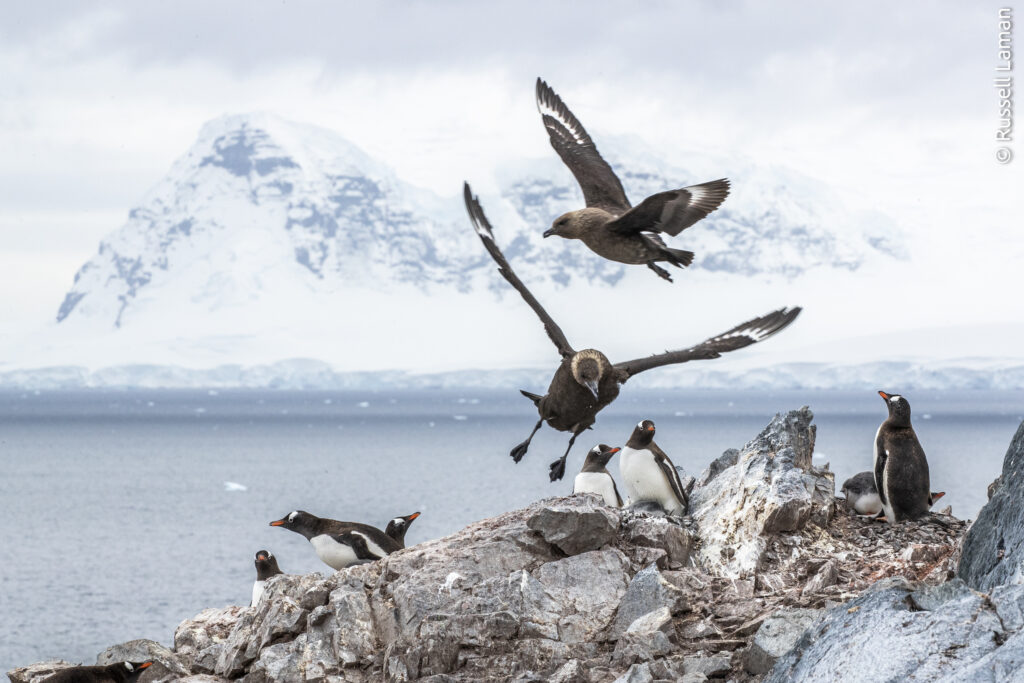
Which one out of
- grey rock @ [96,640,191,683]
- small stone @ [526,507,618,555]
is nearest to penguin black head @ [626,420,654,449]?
small stone @ [526,507,618,555]

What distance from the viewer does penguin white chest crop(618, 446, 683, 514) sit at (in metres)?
15.8

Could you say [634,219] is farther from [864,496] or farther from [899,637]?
[864,496]

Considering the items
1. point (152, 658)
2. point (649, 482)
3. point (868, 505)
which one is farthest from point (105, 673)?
point (868, 505)

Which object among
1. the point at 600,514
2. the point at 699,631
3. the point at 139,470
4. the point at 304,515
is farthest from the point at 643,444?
the point at 139,470

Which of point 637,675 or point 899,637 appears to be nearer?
point 899,637

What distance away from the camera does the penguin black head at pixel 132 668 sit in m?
13.8

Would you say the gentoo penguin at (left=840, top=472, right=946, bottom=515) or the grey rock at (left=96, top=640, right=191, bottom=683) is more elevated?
the gentoo penguin at (left=840, top=472, right=946, bottom=515)

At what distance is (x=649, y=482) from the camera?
52.3ft

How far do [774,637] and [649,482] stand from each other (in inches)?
218

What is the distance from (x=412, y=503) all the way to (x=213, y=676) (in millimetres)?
86789

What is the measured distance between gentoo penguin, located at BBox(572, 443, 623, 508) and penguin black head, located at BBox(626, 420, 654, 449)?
1485 mm

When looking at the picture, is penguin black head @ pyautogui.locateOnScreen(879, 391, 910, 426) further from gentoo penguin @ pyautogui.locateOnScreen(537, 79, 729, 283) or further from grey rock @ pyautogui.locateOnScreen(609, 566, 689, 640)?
gentoo penguin @ pyautogui.locateOnScreen(537, 79, 729, 283)

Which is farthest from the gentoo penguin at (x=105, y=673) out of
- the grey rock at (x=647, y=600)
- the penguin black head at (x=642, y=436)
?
the penguin black head at (x=642, y=436)

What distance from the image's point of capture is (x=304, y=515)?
64.7 feet
